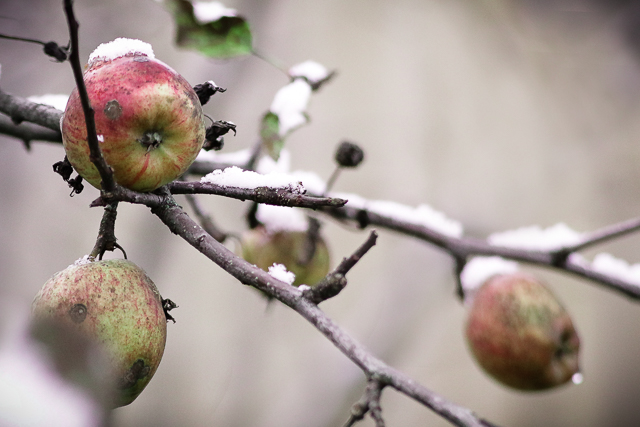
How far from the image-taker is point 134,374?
415 millimetres

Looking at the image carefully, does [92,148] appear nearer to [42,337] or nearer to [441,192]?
[42,337]

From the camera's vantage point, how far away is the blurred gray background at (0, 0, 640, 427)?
179 centimetres

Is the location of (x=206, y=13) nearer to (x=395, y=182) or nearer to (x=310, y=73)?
(x=310, y=73)

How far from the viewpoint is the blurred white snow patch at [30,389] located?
0.25 m

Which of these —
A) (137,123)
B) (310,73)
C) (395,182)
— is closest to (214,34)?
(310,73)

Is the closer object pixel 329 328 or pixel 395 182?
pixel 329 328

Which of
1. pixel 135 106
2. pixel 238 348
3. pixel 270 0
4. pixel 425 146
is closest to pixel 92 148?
pixel 135 106

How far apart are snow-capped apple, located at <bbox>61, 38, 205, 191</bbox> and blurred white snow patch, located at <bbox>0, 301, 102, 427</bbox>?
17 centimetres

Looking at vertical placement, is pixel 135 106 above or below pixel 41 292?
above

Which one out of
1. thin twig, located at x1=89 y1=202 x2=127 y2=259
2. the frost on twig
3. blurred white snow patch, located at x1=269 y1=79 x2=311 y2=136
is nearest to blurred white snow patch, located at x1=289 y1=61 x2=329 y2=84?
blurred white snow patch, located at x1=269 y1=79 x2=311 y2=136

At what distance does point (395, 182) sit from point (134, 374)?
96.0 inches

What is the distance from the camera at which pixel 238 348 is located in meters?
2.33

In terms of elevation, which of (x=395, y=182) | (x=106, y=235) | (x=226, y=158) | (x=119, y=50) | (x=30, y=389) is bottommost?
(x=30, y=389)

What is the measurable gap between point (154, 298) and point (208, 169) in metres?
0.35
